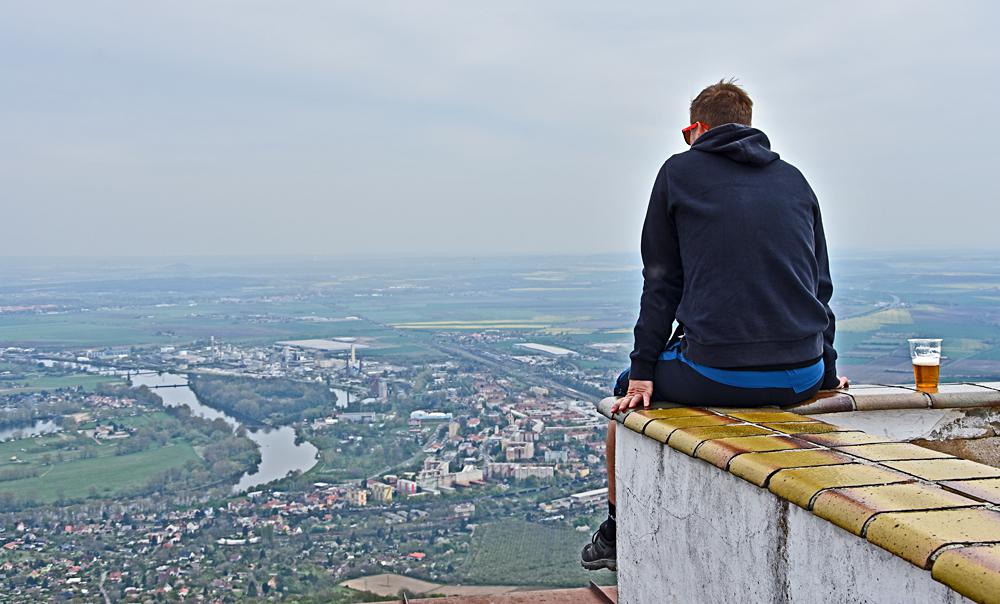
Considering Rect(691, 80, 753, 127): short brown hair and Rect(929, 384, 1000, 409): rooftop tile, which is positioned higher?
Rect(691, 80, 753, 127): short brown hair

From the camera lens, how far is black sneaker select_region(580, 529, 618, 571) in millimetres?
3049

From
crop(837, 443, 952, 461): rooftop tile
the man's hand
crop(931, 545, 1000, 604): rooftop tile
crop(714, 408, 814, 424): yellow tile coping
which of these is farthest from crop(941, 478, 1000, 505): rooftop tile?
the man's hand

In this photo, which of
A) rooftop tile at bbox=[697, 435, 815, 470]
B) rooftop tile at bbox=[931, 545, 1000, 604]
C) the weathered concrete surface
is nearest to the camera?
rooftop tile at bbox=[931, 545, 1000, 604]

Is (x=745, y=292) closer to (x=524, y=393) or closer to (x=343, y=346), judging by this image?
(x=524, y=393)

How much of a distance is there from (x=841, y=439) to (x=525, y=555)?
9353 millimetres

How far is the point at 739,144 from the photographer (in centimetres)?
285

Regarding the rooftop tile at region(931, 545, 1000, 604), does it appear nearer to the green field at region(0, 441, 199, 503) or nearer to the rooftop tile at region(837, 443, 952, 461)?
the rooftop tile at region(837, 443, 952, 461)

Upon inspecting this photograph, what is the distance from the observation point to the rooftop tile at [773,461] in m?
1.95

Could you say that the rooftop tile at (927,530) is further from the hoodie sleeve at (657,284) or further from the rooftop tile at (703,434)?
the hoodie sleeve at (657,284)

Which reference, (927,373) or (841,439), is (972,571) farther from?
(927,373)

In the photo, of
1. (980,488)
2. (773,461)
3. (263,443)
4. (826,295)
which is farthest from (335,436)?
(980,488)

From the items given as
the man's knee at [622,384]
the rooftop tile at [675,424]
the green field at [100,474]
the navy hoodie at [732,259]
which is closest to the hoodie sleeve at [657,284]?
the navy hoodie at [732,259]

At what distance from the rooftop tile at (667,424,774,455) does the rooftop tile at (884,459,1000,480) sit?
1.41 ft

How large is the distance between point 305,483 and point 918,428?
20.8m
